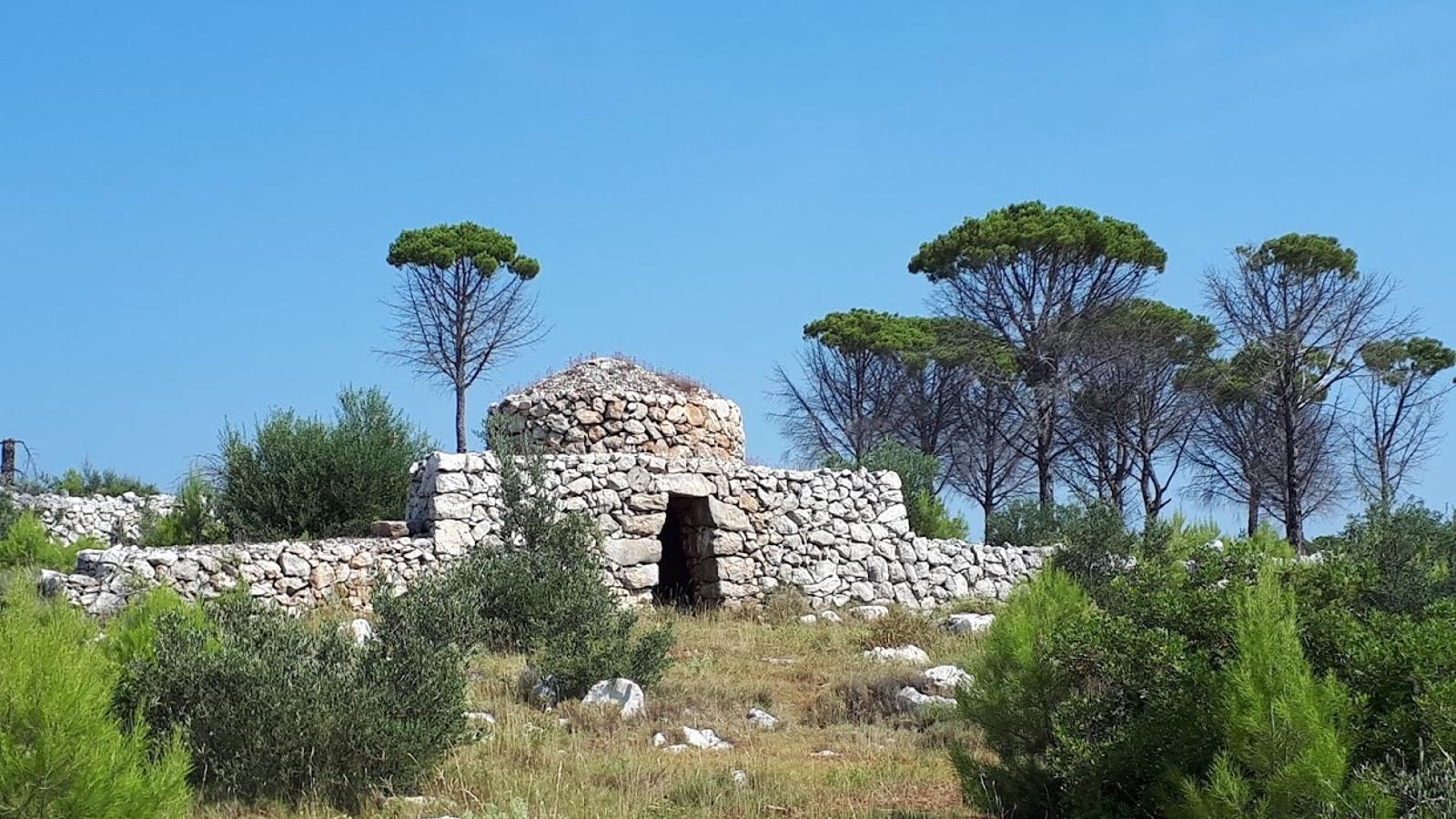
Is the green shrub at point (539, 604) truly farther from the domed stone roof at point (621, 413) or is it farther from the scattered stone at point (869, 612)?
the scattered stone at point (869, 612)

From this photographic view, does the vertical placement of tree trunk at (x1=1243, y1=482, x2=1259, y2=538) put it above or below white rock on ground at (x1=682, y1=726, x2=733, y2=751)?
above

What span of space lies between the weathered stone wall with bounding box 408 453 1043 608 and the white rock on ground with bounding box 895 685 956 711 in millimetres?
6616

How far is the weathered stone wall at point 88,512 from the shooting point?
77.5ft

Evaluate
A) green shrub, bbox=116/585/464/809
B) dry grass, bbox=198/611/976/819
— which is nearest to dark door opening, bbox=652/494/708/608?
dry grass, bbox=198/611/976/819

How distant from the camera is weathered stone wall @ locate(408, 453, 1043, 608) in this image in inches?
661

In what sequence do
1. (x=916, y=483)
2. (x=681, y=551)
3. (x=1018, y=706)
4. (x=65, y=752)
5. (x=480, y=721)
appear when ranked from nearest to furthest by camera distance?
(x=65, y=752) < (x=1018, y=706) < (x=480, y=721) < (x=681, y=551) < (x=916, y=483)

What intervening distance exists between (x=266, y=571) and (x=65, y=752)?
33.0 feet

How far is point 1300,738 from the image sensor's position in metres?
5.66

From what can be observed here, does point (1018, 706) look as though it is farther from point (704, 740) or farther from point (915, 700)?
point (915, 700)

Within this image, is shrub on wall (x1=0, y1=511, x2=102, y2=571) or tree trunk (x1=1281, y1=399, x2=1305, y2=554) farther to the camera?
tree trunk (x1=1281, y1=399, x2=1305, y2=554)

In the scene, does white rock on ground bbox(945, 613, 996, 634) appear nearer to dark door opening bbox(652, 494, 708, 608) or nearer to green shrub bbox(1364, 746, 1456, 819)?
dark door opening bbox(652, 494, 708, 608)

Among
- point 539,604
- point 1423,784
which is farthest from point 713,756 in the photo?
point 539,604

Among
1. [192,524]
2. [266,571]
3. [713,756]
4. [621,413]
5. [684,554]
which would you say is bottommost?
[713,756]

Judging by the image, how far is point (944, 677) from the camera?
1148 cm
